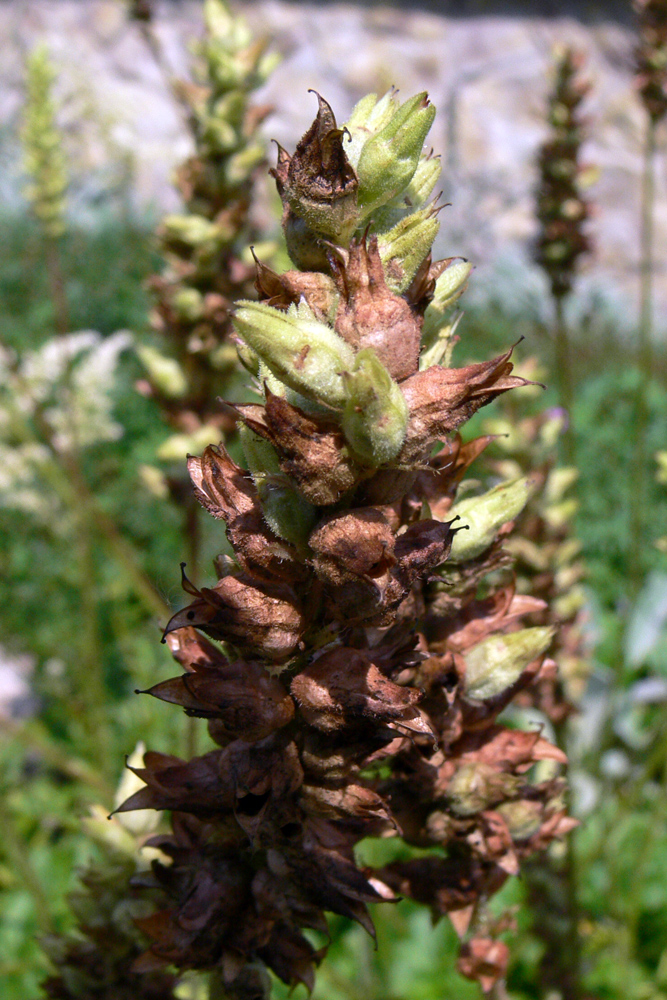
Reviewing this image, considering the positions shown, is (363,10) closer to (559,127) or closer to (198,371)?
(559,127)

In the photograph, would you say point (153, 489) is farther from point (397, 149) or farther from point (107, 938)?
point (397, 149)

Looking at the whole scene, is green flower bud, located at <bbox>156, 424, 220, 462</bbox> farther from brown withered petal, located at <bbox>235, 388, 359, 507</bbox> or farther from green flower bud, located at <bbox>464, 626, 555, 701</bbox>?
brown withered petal, located at <bbox>235, 388, 359, 507</bbox>

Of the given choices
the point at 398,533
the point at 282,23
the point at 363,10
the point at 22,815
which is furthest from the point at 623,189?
the point at 398,533

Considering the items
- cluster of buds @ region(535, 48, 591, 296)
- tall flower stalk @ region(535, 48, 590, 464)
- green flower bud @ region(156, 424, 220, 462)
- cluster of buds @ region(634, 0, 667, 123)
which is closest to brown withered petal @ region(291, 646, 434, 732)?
green flower bud @ region(156, 424, 220, 462)

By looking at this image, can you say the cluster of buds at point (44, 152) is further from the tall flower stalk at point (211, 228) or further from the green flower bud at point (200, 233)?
the green flower bud at point (200, 233)

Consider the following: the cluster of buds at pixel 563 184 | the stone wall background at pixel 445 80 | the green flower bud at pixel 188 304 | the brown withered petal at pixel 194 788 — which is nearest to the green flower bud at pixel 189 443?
the green flower bud at pixel 188 304
